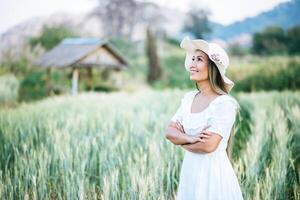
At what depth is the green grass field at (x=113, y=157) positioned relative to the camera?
2.49 metres

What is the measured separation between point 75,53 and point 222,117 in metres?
4.14

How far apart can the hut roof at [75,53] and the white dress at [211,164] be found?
399 centimetres

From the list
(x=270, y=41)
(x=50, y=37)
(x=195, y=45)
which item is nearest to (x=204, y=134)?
(x=195, y=45)

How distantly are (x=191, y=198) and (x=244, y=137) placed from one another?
7.07 ft

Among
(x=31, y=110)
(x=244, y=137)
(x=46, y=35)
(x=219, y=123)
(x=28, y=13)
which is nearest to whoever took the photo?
(x=219, y=123)

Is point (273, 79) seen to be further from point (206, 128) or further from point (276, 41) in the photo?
point (206, 128)

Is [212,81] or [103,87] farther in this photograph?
[103,87]

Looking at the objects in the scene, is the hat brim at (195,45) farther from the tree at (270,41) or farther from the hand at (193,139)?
the tree at (270,41)

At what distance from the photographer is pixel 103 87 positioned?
6.09m

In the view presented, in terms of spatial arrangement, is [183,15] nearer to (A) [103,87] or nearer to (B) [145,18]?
(B) [145,18]

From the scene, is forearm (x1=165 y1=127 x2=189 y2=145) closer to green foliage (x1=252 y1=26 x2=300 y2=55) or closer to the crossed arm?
the crossed arm

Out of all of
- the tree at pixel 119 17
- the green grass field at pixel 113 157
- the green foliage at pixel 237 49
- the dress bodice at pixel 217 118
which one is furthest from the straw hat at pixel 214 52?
the green foliage at pixel 237 49

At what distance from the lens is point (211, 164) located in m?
1.84

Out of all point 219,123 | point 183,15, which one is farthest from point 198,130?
point 183,15
